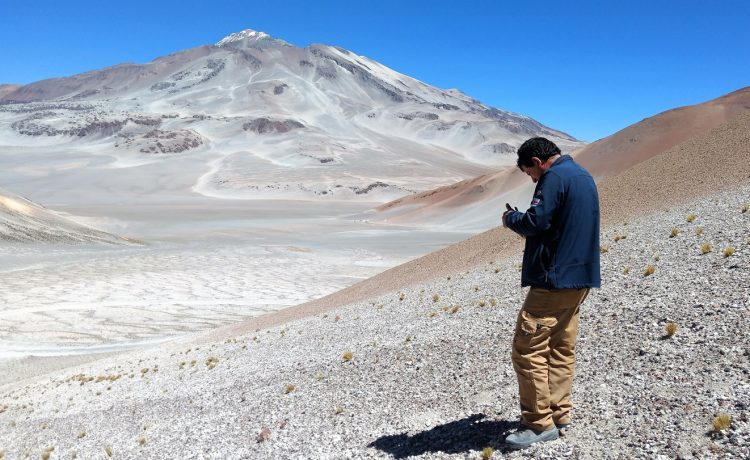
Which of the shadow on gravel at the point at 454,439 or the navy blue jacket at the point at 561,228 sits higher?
the navy blue jacket at the point at 561,228

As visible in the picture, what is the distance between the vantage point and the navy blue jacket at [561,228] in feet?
13.9

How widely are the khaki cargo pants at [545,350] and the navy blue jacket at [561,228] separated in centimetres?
12

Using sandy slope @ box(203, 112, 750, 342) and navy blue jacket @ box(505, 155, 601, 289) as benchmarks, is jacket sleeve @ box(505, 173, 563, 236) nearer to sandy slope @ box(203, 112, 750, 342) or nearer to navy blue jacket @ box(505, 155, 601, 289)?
navy blue jacket @ box(505, 155, 601, 289)

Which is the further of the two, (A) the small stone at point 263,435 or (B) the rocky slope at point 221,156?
(B) the rocky slope at point 221,156

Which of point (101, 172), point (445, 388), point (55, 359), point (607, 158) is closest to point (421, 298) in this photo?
point (445, 388)

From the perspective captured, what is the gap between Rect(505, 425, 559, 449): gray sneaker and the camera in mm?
4555

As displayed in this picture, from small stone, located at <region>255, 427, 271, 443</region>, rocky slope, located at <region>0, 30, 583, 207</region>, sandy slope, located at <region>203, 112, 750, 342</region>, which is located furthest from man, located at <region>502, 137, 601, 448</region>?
rocky slope, located at <region>0, 30, 583, 207</region>

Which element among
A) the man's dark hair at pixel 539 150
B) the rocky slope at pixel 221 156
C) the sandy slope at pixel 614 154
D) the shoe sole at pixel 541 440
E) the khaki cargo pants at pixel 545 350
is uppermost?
the rocky slope at pixel 221 156

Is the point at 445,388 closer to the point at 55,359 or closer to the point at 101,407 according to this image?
the point at 101,407

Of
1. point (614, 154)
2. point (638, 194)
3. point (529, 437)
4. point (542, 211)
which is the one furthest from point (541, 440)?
point (614, 154)

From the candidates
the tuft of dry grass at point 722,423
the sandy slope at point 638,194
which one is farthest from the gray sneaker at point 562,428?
the sandy slope at point 638,194

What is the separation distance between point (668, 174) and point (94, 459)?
1706cm

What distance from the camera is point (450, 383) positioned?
264 inches

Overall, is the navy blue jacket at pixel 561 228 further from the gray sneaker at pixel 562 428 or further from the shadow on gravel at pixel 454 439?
the shadow on gravel at pixel 454 439
